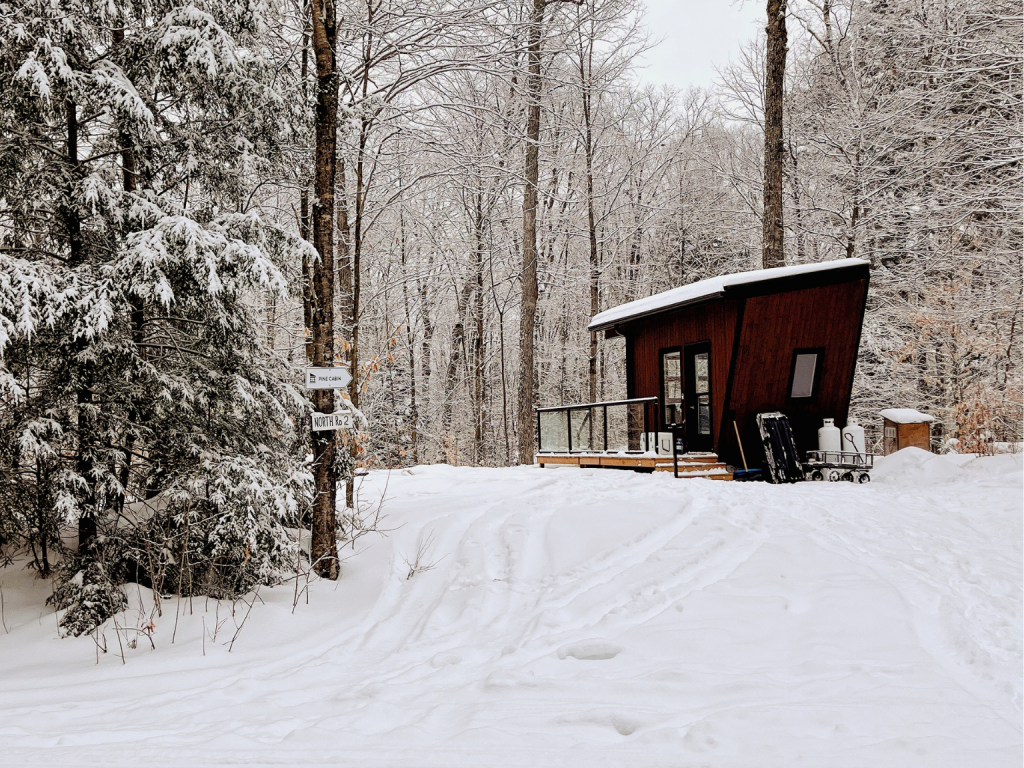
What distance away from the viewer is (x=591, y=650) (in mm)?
3500

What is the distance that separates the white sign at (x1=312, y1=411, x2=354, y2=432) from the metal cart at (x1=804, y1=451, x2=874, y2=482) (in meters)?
7.99

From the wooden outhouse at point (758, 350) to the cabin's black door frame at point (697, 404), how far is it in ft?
0.06

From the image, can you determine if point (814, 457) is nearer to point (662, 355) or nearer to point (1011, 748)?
point (662, 355)

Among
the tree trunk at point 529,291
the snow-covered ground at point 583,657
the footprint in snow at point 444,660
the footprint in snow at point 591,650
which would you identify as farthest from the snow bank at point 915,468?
the footprint in snow at point 444,660

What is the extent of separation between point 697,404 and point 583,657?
8.21 metres

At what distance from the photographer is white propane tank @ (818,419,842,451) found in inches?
410

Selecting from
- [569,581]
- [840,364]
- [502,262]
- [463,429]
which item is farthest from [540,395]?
[569,581]

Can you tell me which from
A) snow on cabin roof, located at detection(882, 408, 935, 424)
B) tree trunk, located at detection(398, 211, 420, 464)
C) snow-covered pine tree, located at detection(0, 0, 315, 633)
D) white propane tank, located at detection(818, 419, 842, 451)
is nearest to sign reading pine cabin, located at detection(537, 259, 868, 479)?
white propane tank, located at detection(818, 419, 842, 451)

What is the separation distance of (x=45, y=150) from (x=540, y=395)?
17.0 meters

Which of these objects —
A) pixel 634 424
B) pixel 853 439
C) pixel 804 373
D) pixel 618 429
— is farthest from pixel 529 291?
pixel 853 439

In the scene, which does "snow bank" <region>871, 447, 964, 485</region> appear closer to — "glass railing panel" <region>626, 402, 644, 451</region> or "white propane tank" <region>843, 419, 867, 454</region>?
"white propane tank" <region>843, 419, 867, 454</region>

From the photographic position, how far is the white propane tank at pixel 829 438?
10.4 metres

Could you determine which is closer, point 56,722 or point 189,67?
point 56,722

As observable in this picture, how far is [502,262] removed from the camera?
17.8m
